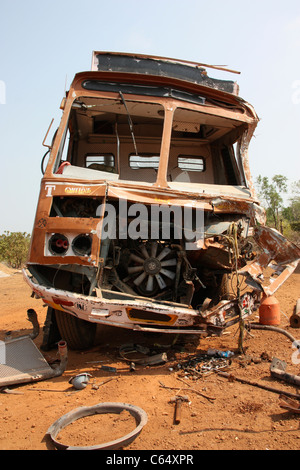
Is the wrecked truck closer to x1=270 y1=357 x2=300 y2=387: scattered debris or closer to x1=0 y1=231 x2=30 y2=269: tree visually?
x1=270 y1=357 x2=300 y2=387: scattered debris

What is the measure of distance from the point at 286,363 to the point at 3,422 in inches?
114

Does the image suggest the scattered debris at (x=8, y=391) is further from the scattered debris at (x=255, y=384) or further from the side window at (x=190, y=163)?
the side window at (x=190, y=163)

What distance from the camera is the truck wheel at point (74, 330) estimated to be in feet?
15.9

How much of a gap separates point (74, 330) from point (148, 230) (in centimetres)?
170

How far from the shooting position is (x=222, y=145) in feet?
21.9

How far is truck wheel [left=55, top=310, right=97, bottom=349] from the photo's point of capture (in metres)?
4.85

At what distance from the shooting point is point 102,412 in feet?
10.6

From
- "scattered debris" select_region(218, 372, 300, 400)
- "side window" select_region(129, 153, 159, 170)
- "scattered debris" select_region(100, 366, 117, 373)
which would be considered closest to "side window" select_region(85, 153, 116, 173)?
"side window" select_region(129, 153, 159, 170)

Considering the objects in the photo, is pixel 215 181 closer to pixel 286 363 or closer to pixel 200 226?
pixel 200 226

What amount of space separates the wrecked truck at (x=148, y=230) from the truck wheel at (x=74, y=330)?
15 mm

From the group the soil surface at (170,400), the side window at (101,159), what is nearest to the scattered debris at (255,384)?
the soil surface at (170,400)

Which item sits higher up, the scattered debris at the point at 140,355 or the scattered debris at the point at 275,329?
the scattered debris at the point at 275,329

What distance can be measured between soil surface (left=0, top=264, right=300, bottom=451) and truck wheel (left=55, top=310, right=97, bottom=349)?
14 centimetres
